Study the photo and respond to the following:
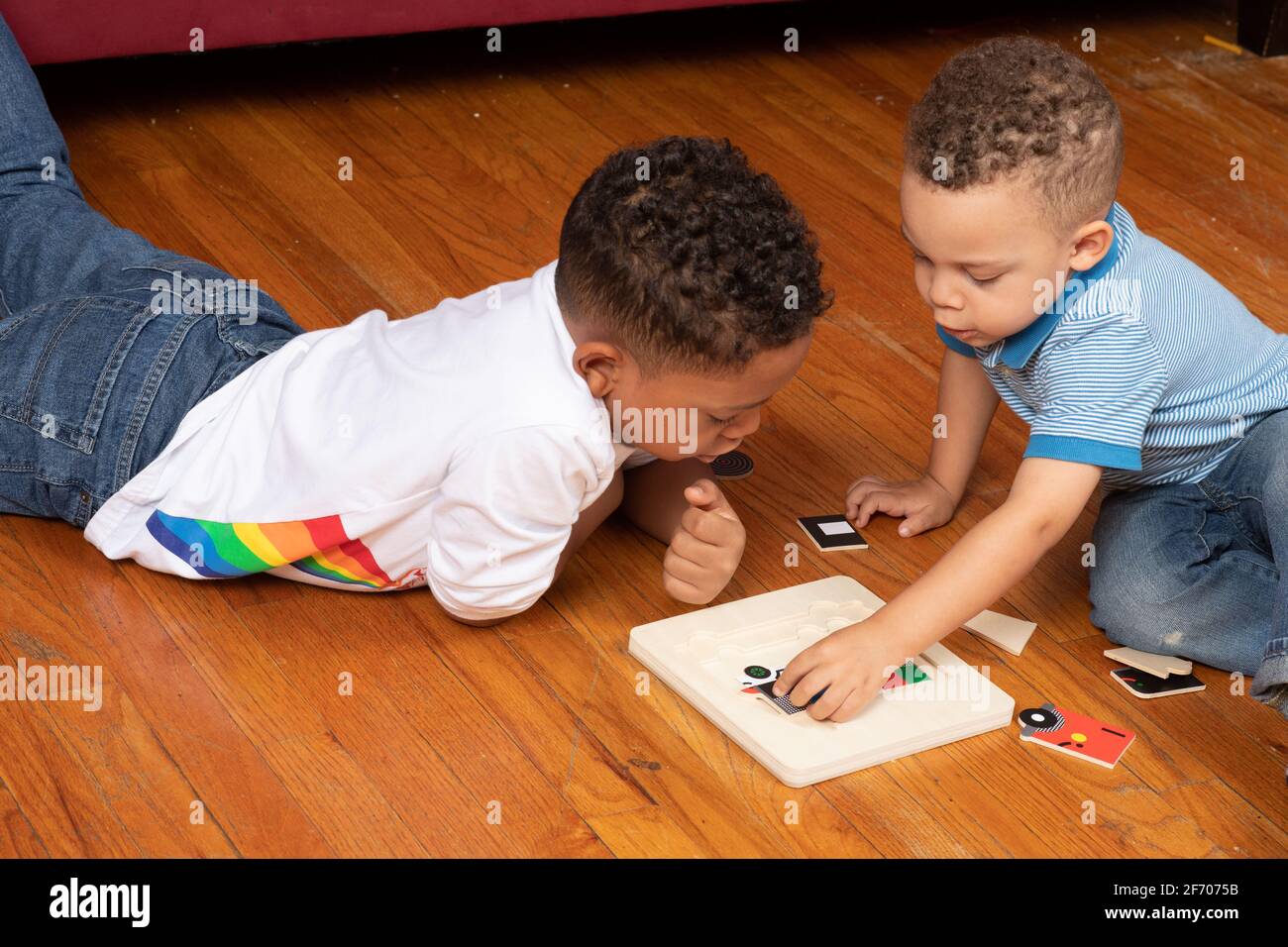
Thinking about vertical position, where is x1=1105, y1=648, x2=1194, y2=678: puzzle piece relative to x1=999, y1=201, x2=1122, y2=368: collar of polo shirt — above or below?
below

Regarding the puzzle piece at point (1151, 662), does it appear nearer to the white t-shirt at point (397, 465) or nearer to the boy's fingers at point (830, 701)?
the boy's fingers at point (830, 701)

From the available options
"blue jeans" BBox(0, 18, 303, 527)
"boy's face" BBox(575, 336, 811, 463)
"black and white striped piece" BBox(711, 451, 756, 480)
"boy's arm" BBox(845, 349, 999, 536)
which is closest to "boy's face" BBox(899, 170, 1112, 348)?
"boy's face" BBox(575, 336, 811, 463)

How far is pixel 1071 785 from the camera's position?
3.44 ft

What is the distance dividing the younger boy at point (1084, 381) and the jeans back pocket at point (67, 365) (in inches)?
22.8

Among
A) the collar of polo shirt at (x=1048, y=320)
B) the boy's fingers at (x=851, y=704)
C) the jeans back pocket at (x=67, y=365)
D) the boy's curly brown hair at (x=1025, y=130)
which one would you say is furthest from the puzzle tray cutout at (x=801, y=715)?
the jeans back pocket at (x=67, y=365)

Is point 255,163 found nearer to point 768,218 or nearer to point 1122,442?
point 768,218

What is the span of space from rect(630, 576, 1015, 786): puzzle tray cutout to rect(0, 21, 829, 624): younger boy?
0.04 meters

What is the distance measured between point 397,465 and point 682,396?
210 millimetres

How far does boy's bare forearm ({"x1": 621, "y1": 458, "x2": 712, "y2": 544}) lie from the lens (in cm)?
126

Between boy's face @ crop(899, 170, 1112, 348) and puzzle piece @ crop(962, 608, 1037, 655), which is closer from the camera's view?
boy's face @ crop(899, 170, 1112, 348)

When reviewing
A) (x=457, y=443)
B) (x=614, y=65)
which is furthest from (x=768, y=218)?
(x=614, y=65)

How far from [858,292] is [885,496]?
40 centimetres

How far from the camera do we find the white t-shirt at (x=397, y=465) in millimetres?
1049

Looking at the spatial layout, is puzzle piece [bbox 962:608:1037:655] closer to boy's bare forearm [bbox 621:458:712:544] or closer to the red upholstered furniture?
boy's bare forearm [bbox 621:458:712:544]
